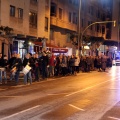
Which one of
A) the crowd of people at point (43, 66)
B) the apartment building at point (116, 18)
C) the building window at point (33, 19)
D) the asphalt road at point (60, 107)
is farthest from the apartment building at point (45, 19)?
the asphalt road at point (60, 107)

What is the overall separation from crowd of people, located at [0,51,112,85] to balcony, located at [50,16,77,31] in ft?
32.3

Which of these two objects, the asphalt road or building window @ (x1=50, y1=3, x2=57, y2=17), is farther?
building window @ (x1=50, y1=3, x2=57, y2=17)

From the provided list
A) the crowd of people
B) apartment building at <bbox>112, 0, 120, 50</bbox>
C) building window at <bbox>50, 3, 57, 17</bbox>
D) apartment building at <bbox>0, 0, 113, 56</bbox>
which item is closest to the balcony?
apartment building at <bbox>0, 0, 113, 56</bbox>

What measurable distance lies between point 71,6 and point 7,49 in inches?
805

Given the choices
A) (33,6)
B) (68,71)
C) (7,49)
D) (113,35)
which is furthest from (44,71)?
(113,35)

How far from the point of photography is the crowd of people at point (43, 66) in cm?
2005

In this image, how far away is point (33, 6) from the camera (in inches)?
1559

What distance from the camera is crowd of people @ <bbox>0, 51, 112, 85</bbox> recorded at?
20.0m

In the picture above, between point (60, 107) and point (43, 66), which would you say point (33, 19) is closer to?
point (43, 66)

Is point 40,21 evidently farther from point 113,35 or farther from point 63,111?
point 113,35

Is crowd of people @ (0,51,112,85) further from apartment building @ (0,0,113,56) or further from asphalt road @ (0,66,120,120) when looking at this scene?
asphalt road @ (0,66,120,120)

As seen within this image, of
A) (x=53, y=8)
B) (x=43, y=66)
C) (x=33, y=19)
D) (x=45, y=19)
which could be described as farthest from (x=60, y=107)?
(x=53, y=8)

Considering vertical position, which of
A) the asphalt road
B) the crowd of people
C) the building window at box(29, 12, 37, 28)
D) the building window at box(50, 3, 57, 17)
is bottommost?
the asphalt road

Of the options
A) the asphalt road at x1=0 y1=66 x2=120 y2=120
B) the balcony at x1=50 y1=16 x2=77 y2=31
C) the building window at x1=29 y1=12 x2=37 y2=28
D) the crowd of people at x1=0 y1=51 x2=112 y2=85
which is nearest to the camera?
the asphalt road at x1=0 y1=66 x2=120 y2=120
